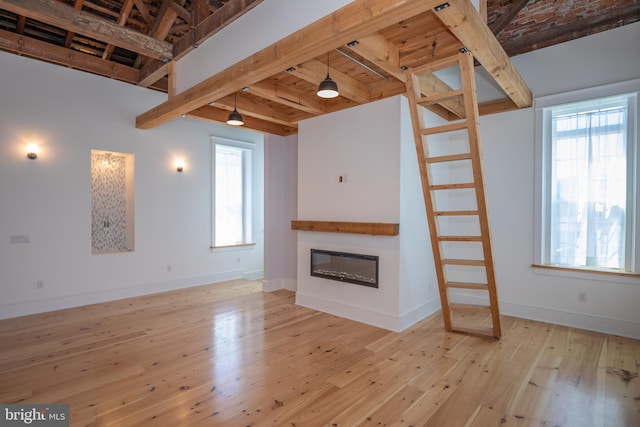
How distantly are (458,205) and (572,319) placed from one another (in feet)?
6.32

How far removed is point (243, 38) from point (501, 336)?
167 inches

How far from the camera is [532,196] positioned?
168 inches

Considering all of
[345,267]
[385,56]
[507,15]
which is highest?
[507,15]

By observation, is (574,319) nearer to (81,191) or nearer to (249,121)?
(249,121)

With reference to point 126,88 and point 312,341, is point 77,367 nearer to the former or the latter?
point 312,341

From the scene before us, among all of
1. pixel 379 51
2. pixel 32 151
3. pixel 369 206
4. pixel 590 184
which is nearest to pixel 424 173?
pixel 369 206

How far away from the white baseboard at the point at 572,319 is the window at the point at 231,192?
462 centimetres

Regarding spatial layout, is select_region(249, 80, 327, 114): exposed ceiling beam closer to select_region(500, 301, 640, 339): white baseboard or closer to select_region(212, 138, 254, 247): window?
select_region(212, 138, 254, 247): window

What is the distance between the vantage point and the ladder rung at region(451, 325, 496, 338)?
12.3ft

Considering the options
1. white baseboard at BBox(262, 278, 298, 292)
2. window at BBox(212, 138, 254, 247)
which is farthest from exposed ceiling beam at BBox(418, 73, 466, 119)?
window at BBox(212, 138, 254, 247)

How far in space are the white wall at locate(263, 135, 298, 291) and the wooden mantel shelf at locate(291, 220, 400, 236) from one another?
1143 mm

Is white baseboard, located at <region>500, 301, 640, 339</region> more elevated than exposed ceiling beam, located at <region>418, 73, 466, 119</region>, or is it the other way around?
exposed ceiling beam, located at <region>418, 73, 466, 119</region>

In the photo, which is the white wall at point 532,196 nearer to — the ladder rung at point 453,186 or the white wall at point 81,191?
the ladder rung at point 453,186

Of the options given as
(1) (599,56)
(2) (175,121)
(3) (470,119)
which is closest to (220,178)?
(2) (175,121)
